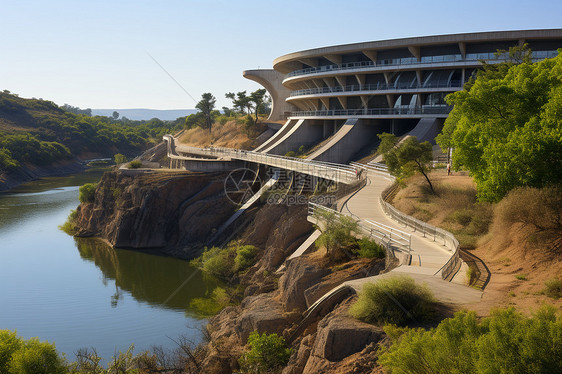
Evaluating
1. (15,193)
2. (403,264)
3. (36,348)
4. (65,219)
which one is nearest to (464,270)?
(403,264)

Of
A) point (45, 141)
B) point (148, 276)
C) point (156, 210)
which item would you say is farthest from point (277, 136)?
point (45, 141)

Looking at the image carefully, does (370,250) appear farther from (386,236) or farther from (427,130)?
(427,130)

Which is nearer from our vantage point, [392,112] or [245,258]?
[245,258]

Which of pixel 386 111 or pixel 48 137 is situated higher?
pixel 386 111

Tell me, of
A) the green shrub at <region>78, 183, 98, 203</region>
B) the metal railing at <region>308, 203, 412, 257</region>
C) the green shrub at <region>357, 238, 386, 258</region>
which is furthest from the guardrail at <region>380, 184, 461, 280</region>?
the green shrub at <region>78, 183, 98, 203</region>

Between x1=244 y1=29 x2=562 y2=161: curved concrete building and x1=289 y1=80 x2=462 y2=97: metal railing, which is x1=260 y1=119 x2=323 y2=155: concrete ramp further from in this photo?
x1=289 y1=80 x2=462 y2=97: metal railing

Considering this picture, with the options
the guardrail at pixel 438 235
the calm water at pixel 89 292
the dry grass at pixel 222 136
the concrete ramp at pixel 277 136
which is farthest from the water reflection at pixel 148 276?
the dry grass at pixel 222 136

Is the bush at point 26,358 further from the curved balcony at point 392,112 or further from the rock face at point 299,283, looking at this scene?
the curved balcony at point 392,112

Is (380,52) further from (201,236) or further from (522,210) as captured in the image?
(522,210)
